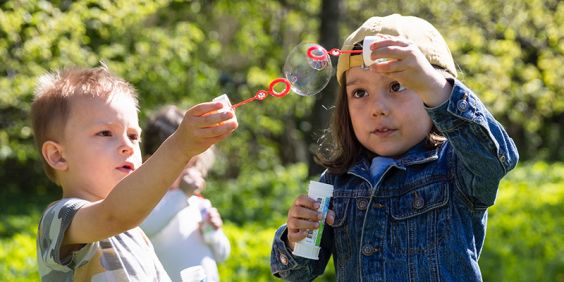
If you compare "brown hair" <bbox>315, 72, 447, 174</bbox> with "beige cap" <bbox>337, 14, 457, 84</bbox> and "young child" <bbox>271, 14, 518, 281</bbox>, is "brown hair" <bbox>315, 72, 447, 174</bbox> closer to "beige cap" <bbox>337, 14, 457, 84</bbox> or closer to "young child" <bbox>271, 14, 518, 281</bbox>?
"young child" <bbox>271, 14, 518, 281</bbox>

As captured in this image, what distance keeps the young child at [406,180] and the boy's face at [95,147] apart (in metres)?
0.56

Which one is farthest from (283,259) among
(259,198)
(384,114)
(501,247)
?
(259,198)

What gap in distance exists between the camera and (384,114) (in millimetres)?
2812

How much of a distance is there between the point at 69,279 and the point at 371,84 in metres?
1.08

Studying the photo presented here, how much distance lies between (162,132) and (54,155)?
1.84 metres

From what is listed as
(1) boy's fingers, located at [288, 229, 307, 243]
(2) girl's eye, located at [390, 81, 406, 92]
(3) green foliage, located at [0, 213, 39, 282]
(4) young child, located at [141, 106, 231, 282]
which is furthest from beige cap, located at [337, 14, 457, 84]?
(3) green foliage, located at [0, 213, 39, 282]

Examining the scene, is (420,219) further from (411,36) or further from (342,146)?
(411,36)

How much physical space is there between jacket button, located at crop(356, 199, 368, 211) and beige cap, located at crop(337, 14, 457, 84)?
1.40 feet

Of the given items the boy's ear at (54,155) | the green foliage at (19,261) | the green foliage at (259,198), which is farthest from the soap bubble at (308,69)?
the green foliage at (259,198)

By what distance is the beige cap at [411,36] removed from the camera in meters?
2.82

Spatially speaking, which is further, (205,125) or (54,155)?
(54,155)

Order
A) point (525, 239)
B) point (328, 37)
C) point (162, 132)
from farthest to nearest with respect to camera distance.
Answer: point (328, 37), point (525, 239), point (162, 132)

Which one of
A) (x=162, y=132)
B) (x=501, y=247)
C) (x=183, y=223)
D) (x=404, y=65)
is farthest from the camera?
(x=501, y=247)

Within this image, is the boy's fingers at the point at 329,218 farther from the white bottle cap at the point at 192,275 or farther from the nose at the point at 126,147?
the nose at the point at 126,147
